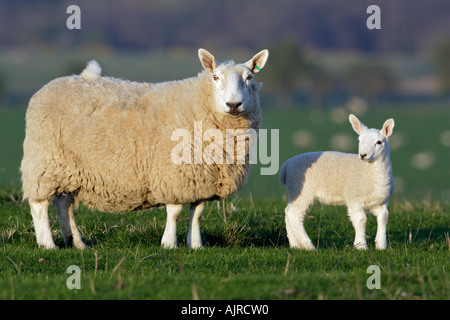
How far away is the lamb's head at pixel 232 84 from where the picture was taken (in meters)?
7.22

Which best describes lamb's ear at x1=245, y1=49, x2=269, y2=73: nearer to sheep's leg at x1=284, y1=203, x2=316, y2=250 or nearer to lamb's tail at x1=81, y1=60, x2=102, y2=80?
sheep's leg at x1=284, y1=203, x2=316, y2=250

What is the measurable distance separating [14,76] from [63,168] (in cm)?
10501

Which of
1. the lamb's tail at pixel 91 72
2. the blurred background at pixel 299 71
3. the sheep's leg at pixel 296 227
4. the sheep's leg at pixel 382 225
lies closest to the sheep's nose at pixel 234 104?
the sheep's leg at pixel 296 227

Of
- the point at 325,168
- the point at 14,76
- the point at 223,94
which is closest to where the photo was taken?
the point at 223,94

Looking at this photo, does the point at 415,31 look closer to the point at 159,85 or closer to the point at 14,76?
the point at 14,76

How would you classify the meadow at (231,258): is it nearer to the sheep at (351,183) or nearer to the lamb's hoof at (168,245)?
the lamb's hoof at (168,245)

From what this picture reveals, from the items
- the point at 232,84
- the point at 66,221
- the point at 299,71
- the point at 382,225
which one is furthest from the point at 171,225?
the point at 299,71

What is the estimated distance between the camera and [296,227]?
783 centimetres

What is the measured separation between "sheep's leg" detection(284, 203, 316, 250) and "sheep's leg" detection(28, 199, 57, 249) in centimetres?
273

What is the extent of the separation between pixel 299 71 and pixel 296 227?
10743cm

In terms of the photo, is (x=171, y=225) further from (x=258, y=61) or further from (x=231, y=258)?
(x=258, y=61)

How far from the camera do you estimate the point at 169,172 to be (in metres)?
7.36
